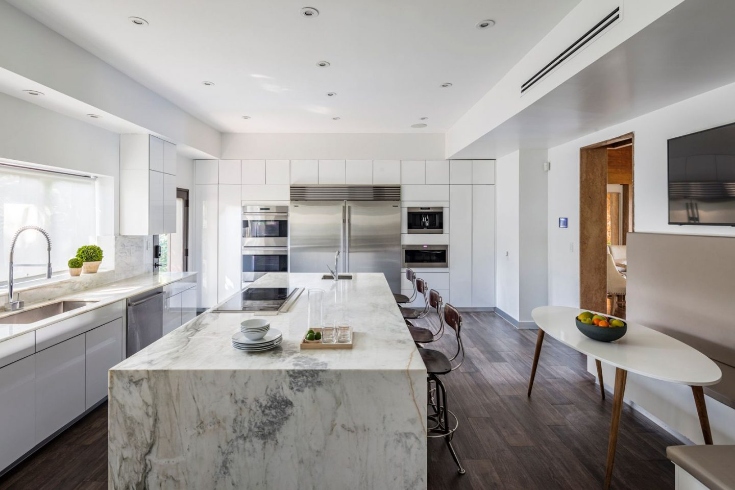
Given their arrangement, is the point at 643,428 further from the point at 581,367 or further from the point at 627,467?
the point at 581,367

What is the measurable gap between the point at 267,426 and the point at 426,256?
483cm

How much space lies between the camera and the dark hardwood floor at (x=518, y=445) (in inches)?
86.4

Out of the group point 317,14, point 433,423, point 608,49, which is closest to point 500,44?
point 608,49

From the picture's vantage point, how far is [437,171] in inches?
243

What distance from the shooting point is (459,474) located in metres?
2.24

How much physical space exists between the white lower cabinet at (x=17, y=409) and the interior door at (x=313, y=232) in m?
3.86

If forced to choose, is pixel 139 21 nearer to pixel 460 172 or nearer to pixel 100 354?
pixel 100 354

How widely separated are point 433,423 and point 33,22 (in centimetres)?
406

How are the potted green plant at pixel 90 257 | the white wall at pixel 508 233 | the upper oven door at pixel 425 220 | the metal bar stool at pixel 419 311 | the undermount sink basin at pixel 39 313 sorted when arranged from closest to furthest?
the undermount sink basin at pixel 39 313
the metal bar stool at pixel 419 311
the potted green plant at pixel 90 257
the white wall at pixel 508 233
the upper oven door at pixel 425 220

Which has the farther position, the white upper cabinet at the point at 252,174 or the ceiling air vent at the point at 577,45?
the white upper cabinet at the point at 252,174

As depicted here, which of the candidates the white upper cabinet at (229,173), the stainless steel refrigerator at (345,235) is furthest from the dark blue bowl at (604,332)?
the white upper cabinet at (229,173)

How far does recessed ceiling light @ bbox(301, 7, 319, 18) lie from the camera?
2.54 meters

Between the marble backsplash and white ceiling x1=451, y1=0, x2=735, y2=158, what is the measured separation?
4.47 meters

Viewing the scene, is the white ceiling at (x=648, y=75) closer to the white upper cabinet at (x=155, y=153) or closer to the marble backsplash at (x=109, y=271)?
the white upper cabinet at (x=155, y=153)
